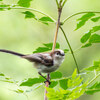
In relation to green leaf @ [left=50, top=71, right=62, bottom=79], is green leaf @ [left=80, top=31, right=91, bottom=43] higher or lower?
higher

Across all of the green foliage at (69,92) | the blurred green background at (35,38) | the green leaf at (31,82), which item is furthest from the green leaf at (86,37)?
the blurred green background at (35,38)

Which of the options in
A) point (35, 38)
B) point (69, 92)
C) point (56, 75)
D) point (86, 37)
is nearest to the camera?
point (69, 92)

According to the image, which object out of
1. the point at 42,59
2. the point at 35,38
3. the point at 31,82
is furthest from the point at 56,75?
the point at 35,38

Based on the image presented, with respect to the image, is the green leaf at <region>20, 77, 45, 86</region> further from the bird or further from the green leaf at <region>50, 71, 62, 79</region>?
the bird

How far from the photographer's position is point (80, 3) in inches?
403

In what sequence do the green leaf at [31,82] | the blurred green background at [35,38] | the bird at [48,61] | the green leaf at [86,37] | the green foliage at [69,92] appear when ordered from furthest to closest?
the blurred green background at [35,38]
the bird at [48,61]
the green leaf at [86,37]
the green leaf at [31,82]
the green foliage at [69,92]

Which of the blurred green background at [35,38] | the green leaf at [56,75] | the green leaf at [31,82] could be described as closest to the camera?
the green leaf at [31,82]

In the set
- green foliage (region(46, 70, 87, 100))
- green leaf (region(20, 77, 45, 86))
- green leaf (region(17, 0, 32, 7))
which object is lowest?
green foliage (region(46, 70, 87, 100))

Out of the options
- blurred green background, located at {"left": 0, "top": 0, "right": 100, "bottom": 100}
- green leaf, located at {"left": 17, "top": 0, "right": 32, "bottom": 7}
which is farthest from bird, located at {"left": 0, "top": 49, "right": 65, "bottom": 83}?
blurred green background, located at {"left": 0, "top": 0, "right": 100, "bottom": 100}

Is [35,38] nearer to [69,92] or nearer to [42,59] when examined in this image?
[42,59]

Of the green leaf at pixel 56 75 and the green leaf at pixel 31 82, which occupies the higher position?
the green leaf at pixel 56 75

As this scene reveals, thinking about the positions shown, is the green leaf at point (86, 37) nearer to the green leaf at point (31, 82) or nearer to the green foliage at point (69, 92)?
the green leaf at point (31, 82)

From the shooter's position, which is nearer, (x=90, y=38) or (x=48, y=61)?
(x=90, y=38)

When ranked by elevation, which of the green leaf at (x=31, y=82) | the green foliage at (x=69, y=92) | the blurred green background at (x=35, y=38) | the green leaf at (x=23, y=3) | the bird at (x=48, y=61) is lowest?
the green foliage at (x=69, y=92)
